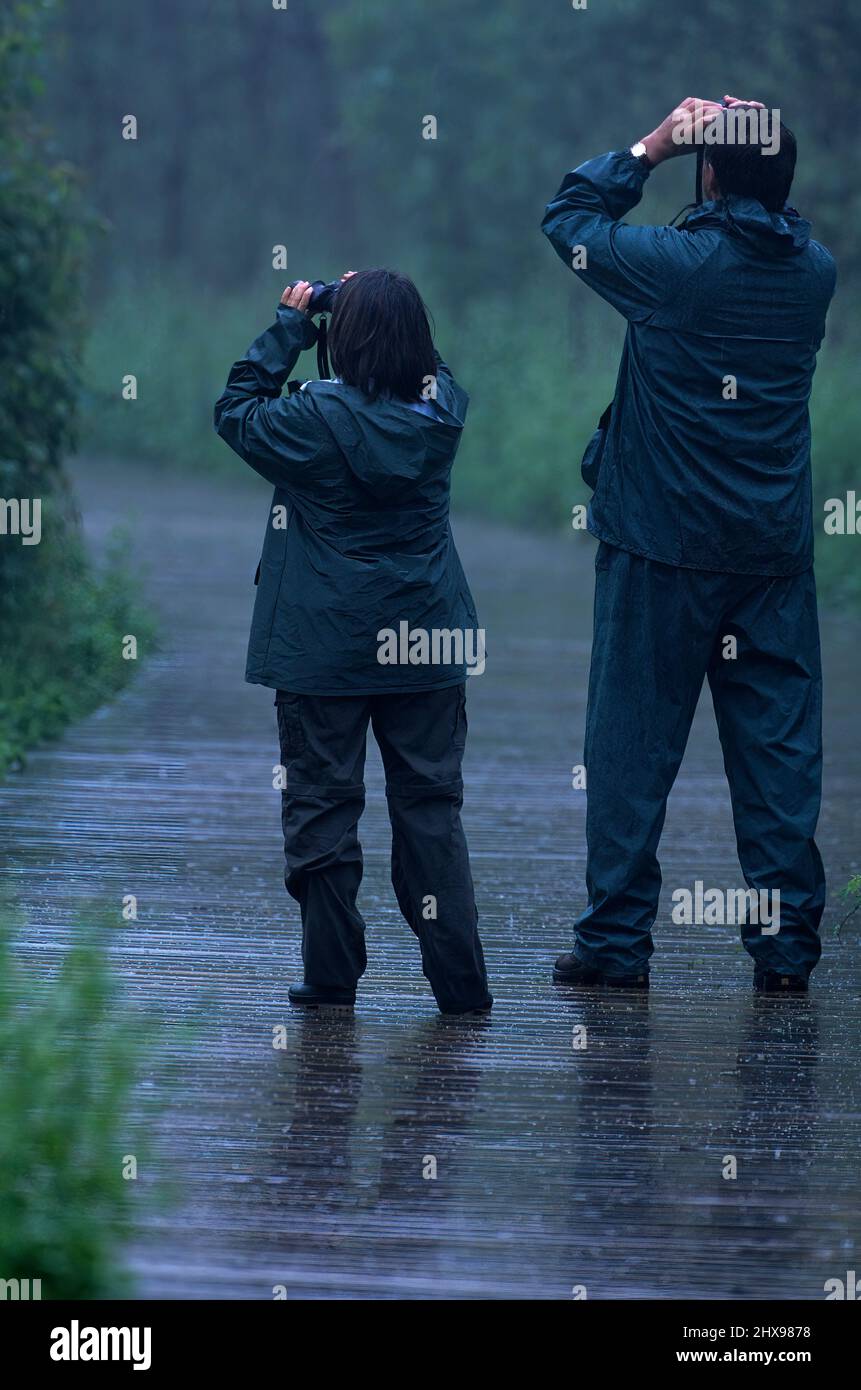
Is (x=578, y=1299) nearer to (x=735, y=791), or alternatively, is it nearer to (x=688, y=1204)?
(x=688, y=1204)

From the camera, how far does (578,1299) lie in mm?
3670

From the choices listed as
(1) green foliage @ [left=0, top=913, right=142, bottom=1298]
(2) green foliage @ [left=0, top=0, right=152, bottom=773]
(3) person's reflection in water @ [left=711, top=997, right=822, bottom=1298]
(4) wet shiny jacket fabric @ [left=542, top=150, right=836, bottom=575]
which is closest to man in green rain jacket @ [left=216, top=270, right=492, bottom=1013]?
(4) wet shiny jacket fabric @ [left=542, top=150, right=836, bottom=575]

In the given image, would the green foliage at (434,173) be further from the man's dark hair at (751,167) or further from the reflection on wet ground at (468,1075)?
the man's dark hair at (751,167)

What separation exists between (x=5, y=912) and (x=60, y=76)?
123 ft

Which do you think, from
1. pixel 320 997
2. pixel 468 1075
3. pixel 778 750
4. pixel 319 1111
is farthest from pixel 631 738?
pixel 319 1111

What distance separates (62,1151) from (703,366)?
8.89ft

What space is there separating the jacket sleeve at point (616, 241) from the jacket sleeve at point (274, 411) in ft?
2.09

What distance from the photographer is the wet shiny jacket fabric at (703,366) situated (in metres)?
5.41

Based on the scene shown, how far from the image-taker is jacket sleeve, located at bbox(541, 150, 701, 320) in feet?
17.7

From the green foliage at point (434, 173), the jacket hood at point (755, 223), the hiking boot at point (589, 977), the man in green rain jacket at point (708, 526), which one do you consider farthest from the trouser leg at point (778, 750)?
the green foliage at point (434, 173)

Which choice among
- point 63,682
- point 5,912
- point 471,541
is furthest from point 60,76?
point 5,912

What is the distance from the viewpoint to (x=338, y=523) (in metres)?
5.25

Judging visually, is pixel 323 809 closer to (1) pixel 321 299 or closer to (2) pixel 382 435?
(2) pixel 382 435

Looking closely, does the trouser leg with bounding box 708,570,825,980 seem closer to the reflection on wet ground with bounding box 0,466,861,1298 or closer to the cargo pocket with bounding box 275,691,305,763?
the reflection on wet ground with bounding box 0,466,861,1298
